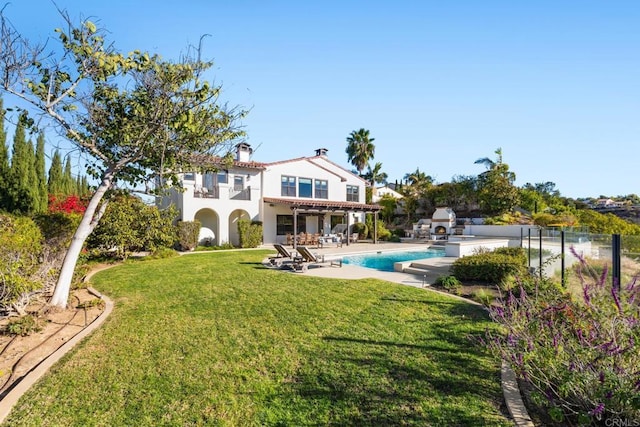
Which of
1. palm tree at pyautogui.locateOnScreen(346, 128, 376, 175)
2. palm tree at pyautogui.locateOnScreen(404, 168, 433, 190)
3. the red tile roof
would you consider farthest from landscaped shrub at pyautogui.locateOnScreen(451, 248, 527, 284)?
palm tree at pyautogui.locateOnScreen(346, 128, 376, 175)

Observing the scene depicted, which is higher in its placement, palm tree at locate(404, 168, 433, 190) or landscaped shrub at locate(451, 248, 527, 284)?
palm tree at locate(404, 168, 433, 190)

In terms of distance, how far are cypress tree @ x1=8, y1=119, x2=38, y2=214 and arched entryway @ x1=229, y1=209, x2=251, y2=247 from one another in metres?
13.4

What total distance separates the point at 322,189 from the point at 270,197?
5632mm

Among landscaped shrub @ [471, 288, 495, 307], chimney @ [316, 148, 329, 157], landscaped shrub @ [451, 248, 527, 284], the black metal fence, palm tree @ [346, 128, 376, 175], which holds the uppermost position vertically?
palm tree @ [346, 128, 376, 175]

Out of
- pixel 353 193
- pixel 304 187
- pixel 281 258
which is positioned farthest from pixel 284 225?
pixel 281 258

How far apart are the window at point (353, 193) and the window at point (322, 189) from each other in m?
2.91

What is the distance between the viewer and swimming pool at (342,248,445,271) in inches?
719

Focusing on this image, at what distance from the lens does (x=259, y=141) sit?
32.1 feet

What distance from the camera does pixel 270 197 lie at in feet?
88.1

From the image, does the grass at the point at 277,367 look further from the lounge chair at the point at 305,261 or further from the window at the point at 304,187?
the window at the point at 304,187

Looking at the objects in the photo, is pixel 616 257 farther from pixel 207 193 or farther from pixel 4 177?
pixel 4 177

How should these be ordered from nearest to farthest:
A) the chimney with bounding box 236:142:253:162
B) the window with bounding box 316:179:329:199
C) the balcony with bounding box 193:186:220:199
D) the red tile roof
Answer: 1. the balcony with bounding box 193:186:220:199
2. the red tile roof
3. the chimney with bounding box 236:142:253:162
4. the window with bounding box 316:179:329:199

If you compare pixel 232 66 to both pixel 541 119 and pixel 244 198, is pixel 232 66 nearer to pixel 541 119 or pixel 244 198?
pixel 541 119
